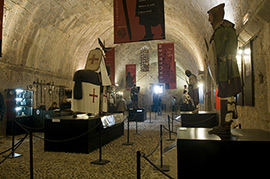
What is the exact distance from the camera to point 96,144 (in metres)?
6.15

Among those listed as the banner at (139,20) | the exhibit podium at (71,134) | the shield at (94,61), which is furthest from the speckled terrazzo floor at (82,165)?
the banner at (139,20)

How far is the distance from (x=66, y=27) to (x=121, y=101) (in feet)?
19.1

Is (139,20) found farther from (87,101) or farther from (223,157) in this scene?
(223,157)

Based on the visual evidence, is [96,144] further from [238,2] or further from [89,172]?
[238,2]

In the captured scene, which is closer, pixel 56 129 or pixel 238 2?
pixel 238 2

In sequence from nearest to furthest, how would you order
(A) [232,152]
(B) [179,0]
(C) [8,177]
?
1. (A) [232,152]
2. (C) [8,177]
3. (B) [179,0]

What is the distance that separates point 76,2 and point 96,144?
7.53 meters

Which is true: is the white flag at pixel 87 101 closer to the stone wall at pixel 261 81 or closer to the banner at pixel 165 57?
the stone wall at pixel 261 81

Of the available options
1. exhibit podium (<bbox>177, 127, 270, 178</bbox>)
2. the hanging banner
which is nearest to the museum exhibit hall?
exhibit podium (<bbox>177, 127, 270, 178</bbox>)

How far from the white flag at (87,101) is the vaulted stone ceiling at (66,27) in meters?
4.18

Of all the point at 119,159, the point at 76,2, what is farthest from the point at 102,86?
the point at 76,2

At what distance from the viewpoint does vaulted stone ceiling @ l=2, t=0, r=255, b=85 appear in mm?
8414

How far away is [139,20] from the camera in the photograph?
6656 mm

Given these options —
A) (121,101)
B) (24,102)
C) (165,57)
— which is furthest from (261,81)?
(121,101)
